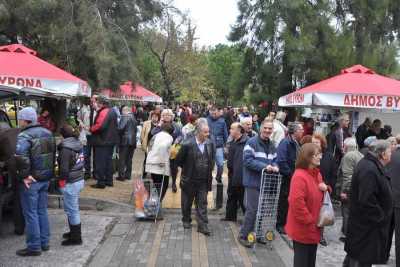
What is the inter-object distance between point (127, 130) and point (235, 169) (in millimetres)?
4232

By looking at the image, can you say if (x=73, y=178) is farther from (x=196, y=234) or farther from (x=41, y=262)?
(x=196, y=234)

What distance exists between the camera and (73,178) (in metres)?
6.91

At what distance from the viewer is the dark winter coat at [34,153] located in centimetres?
634

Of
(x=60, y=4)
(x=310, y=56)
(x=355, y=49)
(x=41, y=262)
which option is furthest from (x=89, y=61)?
(x=355, y=49)

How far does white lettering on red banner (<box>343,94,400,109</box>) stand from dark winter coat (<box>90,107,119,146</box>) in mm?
4724

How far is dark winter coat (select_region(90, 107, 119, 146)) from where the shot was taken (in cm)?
1077

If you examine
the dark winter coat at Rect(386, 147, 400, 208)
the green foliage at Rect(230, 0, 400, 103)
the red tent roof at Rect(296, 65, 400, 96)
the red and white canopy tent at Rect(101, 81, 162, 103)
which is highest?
the green foliage at Rect(230, 0, 400, 103)

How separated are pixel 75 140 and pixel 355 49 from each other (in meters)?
15.4

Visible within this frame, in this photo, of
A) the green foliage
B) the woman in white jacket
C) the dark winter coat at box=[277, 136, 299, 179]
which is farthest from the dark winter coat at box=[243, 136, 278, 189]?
the green foliage

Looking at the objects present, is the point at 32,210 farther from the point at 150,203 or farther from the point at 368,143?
the point at 368,143

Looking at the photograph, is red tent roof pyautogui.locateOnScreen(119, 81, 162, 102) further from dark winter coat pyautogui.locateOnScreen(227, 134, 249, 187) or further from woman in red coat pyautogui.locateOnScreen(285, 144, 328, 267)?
woman in red coat pyautogui.locateOnScreen(285, 144, 328, 267)

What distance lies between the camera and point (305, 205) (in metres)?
4.96

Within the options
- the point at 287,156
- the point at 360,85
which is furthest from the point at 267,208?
the point at 360,85

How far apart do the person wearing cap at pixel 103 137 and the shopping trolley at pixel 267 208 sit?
14.6 ft
